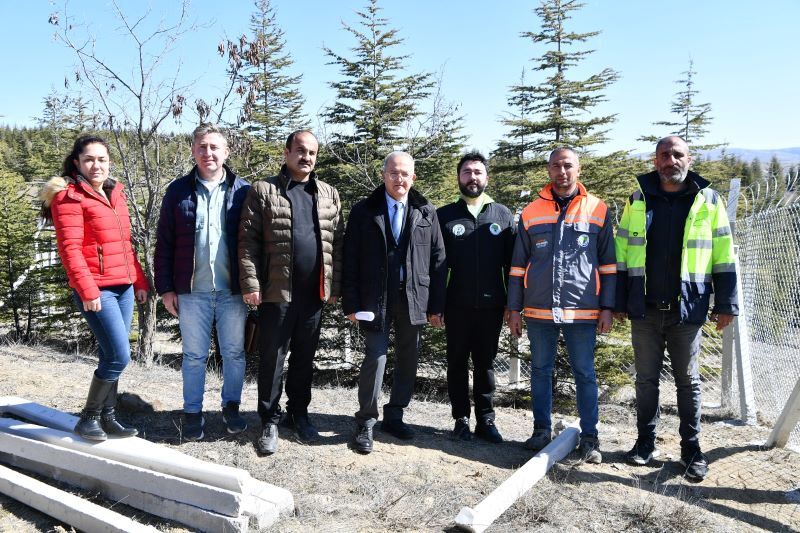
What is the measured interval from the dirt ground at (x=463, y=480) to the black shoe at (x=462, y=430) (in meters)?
0.08

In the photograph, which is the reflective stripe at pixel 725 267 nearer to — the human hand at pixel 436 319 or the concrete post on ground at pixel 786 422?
the concrete post on ground at pixel 786 422

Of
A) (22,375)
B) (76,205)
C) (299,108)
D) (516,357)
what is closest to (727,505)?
(76,205)

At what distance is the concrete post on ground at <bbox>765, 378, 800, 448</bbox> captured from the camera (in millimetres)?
4805

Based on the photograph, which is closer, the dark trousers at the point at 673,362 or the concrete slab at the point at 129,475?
the concrete slab at the point at 129,475

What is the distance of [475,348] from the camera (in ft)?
15.8

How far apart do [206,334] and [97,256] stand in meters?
1.00

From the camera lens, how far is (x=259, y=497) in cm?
346

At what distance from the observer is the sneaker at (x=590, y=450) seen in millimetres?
4480

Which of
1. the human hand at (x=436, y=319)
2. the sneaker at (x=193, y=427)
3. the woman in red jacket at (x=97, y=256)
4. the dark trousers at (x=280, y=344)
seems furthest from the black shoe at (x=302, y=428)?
the human hand at (x=436, y=319)

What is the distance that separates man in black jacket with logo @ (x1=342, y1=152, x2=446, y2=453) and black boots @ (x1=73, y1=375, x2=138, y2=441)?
184cm

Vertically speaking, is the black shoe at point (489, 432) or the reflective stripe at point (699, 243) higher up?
the reflective stripe at point (699, 243)

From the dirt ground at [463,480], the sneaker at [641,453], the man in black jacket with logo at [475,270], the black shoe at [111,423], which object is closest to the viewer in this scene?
the dirt ground at [463,480]

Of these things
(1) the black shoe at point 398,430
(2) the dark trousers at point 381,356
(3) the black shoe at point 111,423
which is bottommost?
(1) the black shoe at point 398,430

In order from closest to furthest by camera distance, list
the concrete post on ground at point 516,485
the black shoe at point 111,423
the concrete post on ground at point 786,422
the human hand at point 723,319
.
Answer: the concrete post on ground at point 516,485 < the black shoe at point 111,423 < the human hand at point 723,319 < the concrete post on ground at point 786,422
